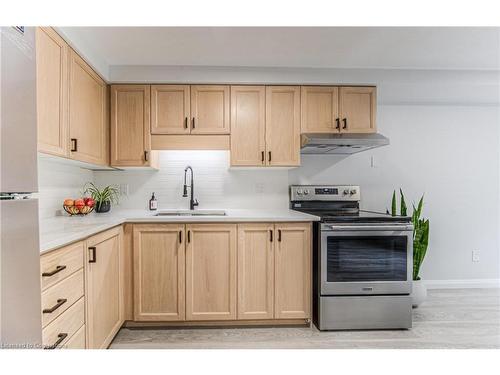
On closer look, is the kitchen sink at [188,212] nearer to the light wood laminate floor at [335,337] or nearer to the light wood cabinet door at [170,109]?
the light wood cabinet door at [170,109]

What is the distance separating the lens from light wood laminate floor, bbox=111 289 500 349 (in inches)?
87.1

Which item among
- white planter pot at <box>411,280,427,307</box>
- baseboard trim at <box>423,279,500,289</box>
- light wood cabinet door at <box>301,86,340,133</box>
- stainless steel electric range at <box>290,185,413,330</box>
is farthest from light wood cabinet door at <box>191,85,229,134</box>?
baseboard trim at <box>423,279,500,289</box>

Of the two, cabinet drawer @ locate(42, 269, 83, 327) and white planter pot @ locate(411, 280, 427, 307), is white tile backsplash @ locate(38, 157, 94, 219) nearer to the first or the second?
cabinet drawer @ locate(42, 269, 83, 327)

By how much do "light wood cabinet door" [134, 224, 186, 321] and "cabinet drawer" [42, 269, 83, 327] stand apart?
775 mm

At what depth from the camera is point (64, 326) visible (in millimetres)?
1450

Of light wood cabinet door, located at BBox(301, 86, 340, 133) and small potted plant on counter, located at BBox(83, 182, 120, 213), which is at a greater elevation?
light wood cabinet door, located at BBox(301, 86, 340, 133)

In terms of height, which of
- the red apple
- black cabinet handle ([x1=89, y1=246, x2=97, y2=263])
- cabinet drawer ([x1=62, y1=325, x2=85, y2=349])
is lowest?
cabinet drawer ([x1=62, y1=325, x2=85, y2=349])

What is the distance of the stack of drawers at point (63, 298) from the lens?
1285mm

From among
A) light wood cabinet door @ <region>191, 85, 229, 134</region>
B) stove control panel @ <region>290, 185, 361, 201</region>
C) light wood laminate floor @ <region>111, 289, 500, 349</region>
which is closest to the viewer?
light wood laminate floor @ <region>111, 289, 500, 349</region>

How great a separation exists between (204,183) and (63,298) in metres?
1.84

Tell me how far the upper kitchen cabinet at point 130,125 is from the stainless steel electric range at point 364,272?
5.61 feet
